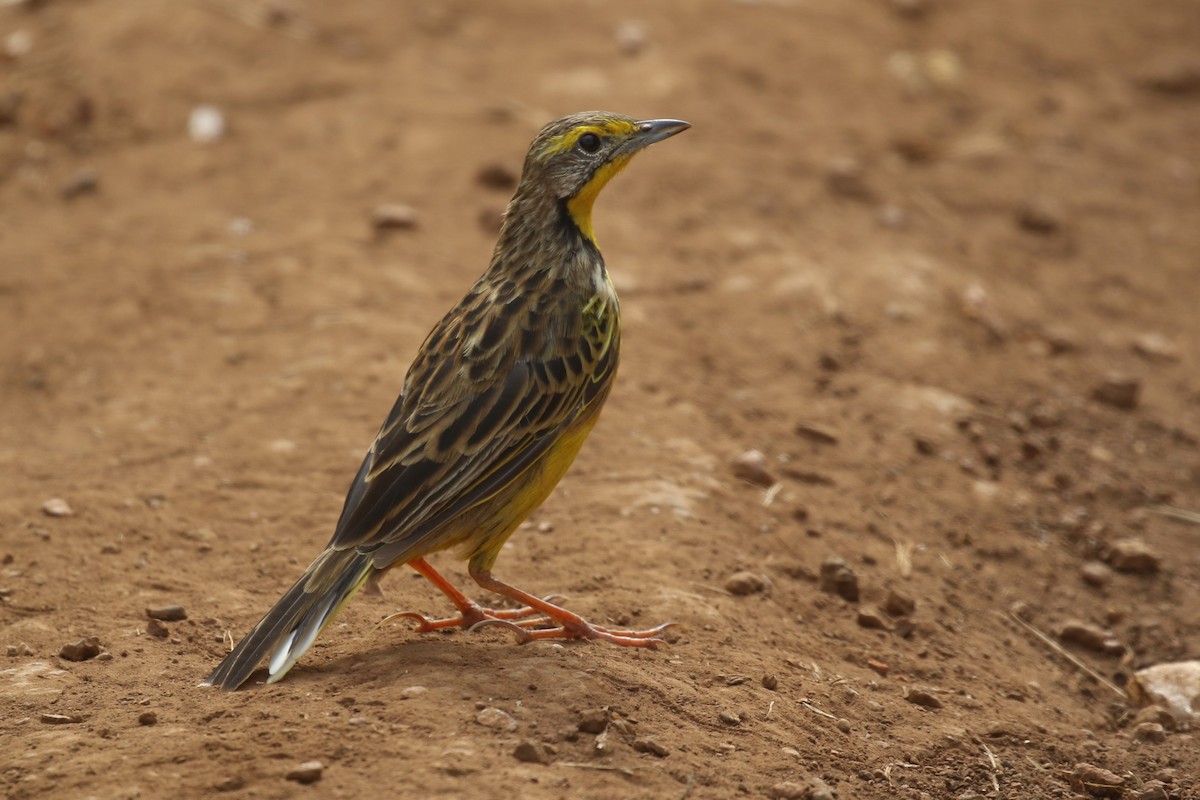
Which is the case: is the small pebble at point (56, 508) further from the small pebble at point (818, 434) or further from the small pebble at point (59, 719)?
the small pebble at point (818, 434)

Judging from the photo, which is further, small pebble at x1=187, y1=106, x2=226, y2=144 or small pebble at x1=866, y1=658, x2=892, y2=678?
small pebble at x1=187, y1=106, x2=226, y2=144

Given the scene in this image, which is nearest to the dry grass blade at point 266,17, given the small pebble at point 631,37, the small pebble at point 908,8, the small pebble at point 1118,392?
the small pebble at point 631,37

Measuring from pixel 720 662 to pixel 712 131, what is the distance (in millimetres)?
6443

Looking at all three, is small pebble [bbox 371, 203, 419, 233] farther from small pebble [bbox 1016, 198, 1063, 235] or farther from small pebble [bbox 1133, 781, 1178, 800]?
small pebble [bbox 1133, 781, 1178, 800]

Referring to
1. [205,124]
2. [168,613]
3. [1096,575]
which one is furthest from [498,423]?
[205,124]

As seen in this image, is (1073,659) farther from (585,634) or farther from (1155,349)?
(1155,349)

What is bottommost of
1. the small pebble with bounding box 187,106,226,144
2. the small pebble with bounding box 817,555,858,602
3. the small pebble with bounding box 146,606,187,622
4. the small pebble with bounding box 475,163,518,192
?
the small pebble with bounding box 817,555,858,602

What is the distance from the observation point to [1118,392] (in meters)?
8.76

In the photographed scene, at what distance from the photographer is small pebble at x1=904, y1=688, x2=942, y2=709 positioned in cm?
579

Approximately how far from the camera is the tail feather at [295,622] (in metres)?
5.14

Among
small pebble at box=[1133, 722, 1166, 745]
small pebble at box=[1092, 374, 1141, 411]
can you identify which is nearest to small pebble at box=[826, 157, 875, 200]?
small pebble at box=[1092, 374, 1141, 411]

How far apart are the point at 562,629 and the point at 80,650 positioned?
6.40 ft

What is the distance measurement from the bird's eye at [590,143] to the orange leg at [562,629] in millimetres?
2028

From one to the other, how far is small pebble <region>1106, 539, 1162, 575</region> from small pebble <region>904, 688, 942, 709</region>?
2.07 meters
